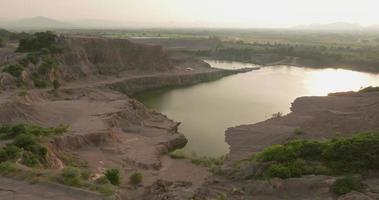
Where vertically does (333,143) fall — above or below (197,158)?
above

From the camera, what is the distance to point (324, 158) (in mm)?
20672

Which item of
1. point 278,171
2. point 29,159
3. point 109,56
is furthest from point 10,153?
point 109,56

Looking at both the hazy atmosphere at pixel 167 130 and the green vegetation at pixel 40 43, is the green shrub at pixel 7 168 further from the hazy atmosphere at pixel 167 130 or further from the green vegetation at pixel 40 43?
the green vegetation at pixel 40 43

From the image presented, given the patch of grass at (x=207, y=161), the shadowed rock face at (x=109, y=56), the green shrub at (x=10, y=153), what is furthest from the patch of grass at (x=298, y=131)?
the shadowed rock face at (x=109, y=56)

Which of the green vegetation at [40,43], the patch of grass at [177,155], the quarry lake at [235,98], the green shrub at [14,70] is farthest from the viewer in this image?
the green vegetation at [40,43]

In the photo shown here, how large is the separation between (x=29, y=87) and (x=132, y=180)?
25.4 meters

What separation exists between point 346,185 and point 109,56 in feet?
154

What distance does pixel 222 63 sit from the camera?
94188 mm

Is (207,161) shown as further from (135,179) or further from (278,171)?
(278,171)

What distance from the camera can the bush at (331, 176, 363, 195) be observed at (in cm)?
1725

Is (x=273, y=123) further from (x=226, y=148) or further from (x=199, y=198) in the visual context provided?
(x=199, y=198)

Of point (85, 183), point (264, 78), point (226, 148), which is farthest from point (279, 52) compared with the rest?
point (85, 183)

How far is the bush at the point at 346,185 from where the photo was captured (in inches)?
679

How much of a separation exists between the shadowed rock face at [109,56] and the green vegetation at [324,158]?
37525 millimetres
